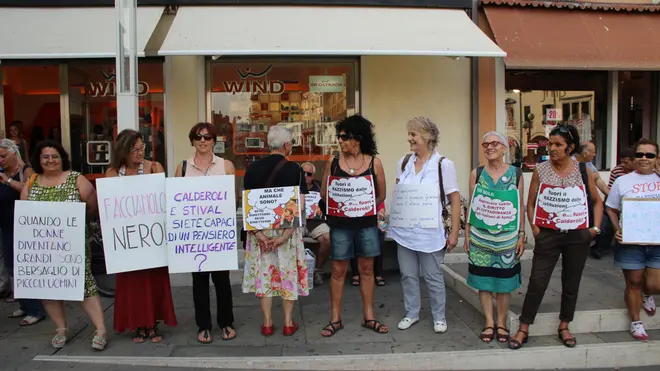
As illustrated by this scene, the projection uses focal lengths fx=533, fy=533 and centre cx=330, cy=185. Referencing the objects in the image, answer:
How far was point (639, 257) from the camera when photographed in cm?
457

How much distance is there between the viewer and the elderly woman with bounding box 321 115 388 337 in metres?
4.56

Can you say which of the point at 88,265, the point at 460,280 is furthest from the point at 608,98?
the point at 88,265

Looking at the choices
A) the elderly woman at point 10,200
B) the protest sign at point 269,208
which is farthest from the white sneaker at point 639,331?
the elderly woman at point 10,200

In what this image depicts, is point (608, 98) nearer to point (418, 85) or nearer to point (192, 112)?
point (418, 85)

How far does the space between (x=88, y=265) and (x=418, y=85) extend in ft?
16.5

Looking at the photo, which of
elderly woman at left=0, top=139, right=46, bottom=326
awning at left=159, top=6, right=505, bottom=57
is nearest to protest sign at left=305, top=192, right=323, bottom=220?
awning at left=159, top=6, right=505, bottom=57

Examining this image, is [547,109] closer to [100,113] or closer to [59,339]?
[100,113]

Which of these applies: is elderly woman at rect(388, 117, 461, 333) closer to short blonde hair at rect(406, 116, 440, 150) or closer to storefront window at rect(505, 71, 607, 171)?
short blonde hair at rect(406, 116, 440, 150)

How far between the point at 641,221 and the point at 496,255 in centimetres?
128

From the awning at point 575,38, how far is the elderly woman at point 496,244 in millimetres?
2936

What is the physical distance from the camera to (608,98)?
8.44 metres

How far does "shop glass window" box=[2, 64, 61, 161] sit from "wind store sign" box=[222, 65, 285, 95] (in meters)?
2.51

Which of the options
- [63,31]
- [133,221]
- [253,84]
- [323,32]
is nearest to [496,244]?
[133,221]

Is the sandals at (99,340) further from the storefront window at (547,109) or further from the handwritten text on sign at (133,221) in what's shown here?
the storefront window at (547,109)
